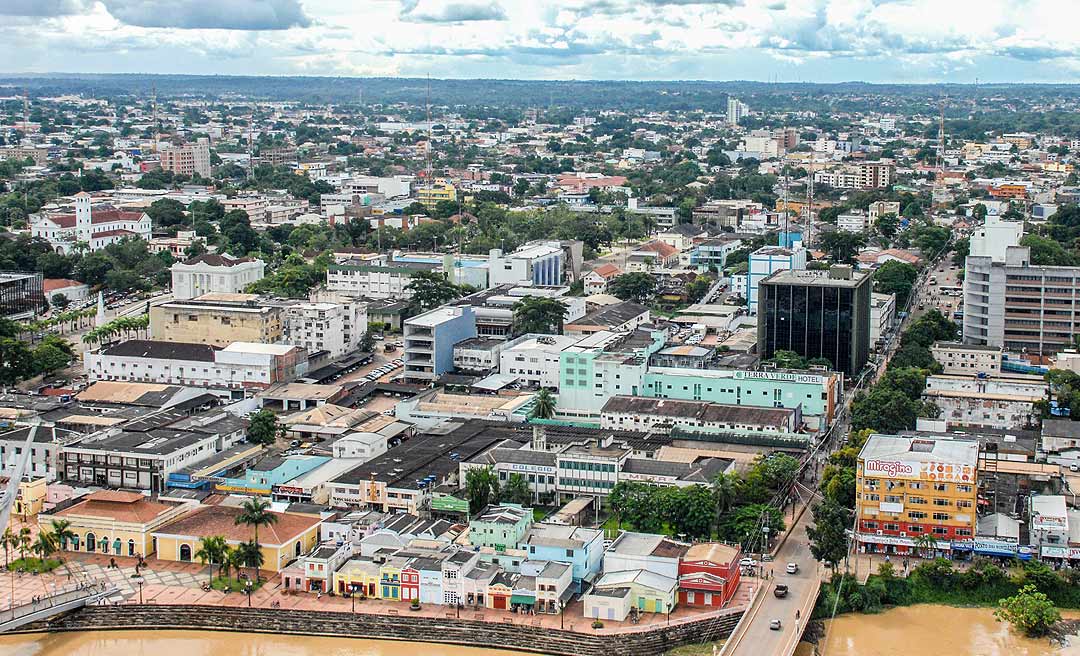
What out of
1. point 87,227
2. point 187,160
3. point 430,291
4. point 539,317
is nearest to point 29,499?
point 539,317

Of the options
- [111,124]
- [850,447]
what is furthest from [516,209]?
[111,124]

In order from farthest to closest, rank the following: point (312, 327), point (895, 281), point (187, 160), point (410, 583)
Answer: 1. point (187, 160)
2. point (895, 281)
3. point (312, 327)
4. point (410, 583)

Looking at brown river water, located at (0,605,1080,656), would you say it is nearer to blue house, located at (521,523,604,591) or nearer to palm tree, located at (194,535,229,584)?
palm tree, located at (194,535,229,584)

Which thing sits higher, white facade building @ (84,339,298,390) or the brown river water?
white facade building @ (84,339,298,390)

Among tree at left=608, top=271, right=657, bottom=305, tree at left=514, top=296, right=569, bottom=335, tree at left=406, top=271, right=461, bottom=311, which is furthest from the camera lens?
tree at left=608, top=271, right=657, bottom=305

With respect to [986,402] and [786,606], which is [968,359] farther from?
[786,606]

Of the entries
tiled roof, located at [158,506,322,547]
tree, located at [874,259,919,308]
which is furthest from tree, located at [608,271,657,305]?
tiled roof, located at [158,506,322,547]

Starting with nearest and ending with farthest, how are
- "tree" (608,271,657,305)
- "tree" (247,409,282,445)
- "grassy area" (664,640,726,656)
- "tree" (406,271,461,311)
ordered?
"grassy area" (664,640,726,656) < "tree" (247,409,282,445) < "tree" (406,271,461,311) < "tree" (608,271,657,305)
